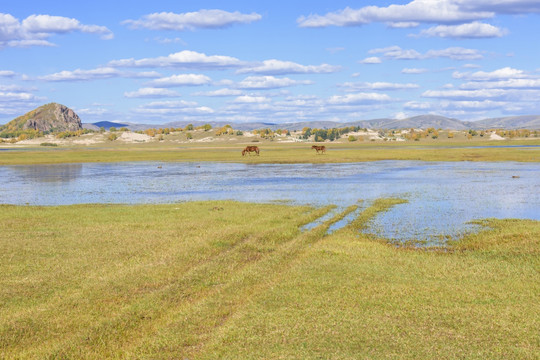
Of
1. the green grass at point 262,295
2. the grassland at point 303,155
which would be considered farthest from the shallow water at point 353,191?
the grassland at point 303,155

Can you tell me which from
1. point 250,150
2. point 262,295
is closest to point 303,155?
point 250,150

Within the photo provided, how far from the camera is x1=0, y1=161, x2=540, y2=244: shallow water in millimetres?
A: 29641

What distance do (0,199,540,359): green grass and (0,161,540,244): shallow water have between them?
4.51m

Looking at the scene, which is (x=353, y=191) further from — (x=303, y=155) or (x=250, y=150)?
(x=250, y=150)

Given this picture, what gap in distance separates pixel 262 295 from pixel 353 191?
95.6 ft

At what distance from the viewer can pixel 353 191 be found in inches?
1702

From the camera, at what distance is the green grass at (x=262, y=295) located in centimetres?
1159

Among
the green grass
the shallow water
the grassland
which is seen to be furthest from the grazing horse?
the green grass

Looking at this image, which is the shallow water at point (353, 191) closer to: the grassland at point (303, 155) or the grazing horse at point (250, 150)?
the grassland at point (303, 155)

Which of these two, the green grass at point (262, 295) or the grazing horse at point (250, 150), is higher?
the grazing horse at point (250, 150)

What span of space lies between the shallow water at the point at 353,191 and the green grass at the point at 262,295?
14.8 ft

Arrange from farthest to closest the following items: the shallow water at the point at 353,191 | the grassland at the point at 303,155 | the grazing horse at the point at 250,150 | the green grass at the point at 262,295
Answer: the grazing horse at the point at 250,150 → the grassland at the point at 303,155 → the shallow water at the point at 353,191 → the green grass at the point at 262,295

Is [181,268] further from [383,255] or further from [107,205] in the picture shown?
[107,205]

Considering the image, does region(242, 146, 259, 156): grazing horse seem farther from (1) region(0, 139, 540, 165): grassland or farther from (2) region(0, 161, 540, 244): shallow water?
(2) region(0, 161, 540, 244): shallow water
